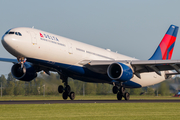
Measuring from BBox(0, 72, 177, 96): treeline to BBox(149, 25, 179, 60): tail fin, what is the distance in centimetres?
362

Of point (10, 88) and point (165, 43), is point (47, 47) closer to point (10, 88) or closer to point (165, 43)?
point (10, 88)

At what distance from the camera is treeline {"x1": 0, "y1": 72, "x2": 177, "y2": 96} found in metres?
36.7

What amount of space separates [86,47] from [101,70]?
312 centimetres

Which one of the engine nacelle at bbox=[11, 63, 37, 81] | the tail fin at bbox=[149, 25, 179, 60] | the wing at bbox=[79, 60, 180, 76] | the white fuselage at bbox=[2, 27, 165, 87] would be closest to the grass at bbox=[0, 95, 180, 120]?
the white fuselage at bbox=[2, 27, 165, 87]

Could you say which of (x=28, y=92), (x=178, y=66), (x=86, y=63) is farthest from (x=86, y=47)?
(x=28, y=92)

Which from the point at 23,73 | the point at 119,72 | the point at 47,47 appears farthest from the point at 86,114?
the point at 23,73

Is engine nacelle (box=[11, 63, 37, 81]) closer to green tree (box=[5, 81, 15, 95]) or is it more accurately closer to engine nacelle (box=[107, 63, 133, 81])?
engine nacelle (box=[107, 63, 133, 81])

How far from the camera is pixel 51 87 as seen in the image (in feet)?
121

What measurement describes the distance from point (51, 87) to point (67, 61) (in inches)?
325

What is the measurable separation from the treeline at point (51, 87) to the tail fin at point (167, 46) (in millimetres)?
3616

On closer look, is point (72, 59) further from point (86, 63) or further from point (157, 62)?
point (157, 62)

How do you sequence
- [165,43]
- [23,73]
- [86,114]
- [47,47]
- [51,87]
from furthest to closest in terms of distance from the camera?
[165,43], [51,87], [23,73], [47,47], [86,114]

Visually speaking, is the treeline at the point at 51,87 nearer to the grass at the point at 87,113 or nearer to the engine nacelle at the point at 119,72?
the engine nacelle at the point at 119,72

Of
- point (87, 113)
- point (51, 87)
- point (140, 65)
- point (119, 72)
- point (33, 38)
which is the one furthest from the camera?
point (51, 87)
